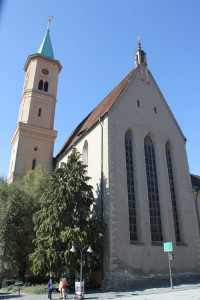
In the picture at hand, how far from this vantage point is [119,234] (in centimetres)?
1653

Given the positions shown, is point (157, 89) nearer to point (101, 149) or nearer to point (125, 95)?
point (125, 95)

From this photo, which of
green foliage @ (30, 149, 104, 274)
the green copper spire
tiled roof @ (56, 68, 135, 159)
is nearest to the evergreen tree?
green foliage @ (30, 149, 104, 274)

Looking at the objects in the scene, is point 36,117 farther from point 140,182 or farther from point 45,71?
point 140,182

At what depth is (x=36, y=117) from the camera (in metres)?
31.6

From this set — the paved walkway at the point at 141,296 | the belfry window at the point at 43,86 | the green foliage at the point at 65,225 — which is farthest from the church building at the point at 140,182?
the belfry window at the point at 43,86

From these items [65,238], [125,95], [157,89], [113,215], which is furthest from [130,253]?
[157,89]

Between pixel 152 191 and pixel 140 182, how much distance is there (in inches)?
63.7

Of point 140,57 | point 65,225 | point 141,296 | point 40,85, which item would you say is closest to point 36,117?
point 40,85

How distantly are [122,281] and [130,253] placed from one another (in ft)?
6.00

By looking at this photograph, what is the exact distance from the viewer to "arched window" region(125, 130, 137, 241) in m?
17.9

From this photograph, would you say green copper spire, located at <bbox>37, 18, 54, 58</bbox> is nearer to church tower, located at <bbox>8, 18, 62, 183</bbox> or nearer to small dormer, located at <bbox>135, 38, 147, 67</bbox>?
church tower, located at <bbox>8, 18, 62, 183</bbox>

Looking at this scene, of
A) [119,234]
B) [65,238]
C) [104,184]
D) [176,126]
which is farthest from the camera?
[176,126]

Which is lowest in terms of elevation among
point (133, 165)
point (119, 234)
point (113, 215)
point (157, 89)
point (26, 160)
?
point (119, 234)

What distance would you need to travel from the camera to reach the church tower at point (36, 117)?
2876 cm
